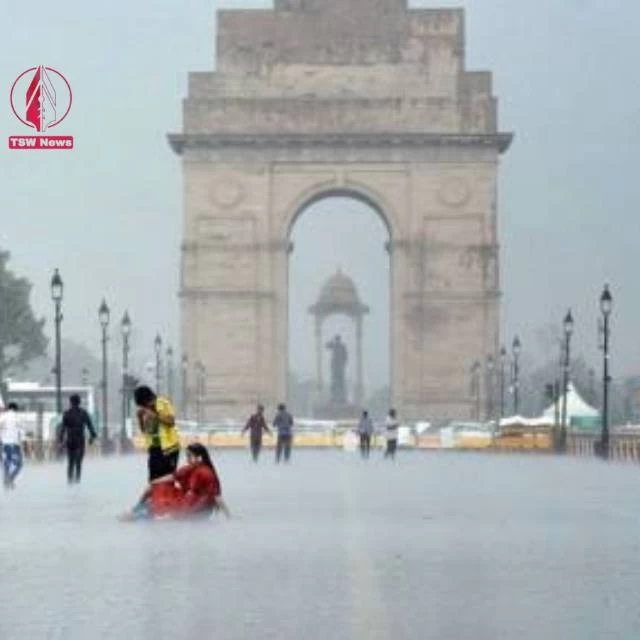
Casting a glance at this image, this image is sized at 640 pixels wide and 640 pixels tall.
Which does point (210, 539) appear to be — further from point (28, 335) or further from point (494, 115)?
point (28, 335)

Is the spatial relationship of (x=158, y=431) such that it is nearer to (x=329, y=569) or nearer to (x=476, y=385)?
(x=329, y=569)

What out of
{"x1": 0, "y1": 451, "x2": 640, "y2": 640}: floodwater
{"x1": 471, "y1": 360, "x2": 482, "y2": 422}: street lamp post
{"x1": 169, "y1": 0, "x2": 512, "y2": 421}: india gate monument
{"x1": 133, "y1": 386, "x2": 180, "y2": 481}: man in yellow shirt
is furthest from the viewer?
{"x1": 169, "y1": 0, "x2": 512, "y2": 421}: india gate monument

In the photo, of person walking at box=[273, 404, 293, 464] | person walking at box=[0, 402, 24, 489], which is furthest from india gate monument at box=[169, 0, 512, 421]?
person walking at box=[0, 402, 24, 489]

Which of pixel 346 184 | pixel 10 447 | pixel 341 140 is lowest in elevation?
pixel 10 447

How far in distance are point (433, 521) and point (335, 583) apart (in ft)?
23.8

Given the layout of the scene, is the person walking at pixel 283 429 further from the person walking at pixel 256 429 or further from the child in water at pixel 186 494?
the child in water at pixel 186 494

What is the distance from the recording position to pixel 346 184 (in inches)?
3435

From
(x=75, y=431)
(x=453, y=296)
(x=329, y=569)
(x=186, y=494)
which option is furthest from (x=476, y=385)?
(x=329, y=569)

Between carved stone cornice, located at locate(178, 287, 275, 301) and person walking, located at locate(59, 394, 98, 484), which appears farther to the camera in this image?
carved stone cornice, located at locate(178, 287, 275, 301)

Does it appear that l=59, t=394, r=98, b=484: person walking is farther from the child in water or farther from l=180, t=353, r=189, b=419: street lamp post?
l=180, t=353, r=189, b=419: street lamp post

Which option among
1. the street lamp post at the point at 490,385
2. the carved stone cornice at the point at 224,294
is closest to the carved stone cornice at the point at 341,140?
the carved stone cornice at the point at 224,294

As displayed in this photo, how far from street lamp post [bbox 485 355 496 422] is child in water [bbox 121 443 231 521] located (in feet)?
211

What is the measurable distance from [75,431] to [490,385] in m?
57.2

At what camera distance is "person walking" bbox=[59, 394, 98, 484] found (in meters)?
30.6
